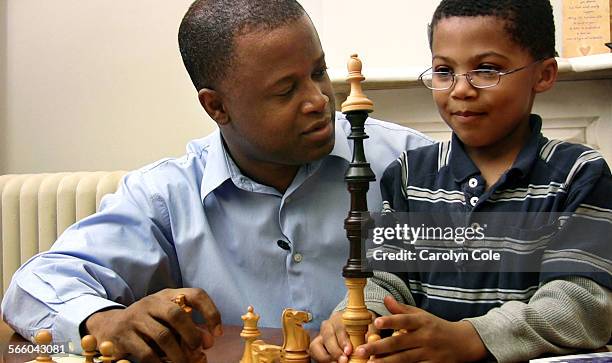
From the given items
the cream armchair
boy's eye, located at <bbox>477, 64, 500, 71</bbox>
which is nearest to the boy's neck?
boy's eye, located at <bbox>477, 64, 500, 71</bbox>

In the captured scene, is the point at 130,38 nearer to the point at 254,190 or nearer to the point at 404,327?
the point at 254,190

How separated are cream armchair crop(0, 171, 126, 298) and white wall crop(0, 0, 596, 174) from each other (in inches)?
7.1

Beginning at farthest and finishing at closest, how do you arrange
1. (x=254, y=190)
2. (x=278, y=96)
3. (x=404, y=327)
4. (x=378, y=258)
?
(x=254, y=190) < (x=278, y=96) < (x=378, y=258) < (x=404, y=327)

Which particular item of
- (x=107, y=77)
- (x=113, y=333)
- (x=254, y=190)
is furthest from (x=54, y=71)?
(x=113, y=333)

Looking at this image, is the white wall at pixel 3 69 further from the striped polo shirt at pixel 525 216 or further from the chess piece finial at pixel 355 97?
the chess piece finial at pixel 355 97

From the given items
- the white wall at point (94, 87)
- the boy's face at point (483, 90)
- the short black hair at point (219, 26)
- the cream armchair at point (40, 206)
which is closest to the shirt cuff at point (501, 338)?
the boy's face at point (483, 90)

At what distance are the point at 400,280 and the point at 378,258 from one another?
1.8 inches

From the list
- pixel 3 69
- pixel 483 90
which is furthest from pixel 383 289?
pixel 3 69

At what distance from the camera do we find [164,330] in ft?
3.53

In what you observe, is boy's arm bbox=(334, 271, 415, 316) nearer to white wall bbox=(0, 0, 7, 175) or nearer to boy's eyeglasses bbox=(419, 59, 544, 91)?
boy's eyeglasses bbox=(419, 59, 544, 91)

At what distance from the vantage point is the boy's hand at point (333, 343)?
987 mm

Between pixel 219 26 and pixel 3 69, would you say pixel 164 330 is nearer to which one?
pixel 219 26

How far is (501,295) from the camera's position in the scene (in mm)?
1205

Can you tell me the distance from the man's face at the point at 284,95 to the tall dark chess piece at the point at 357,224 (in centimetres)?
36
